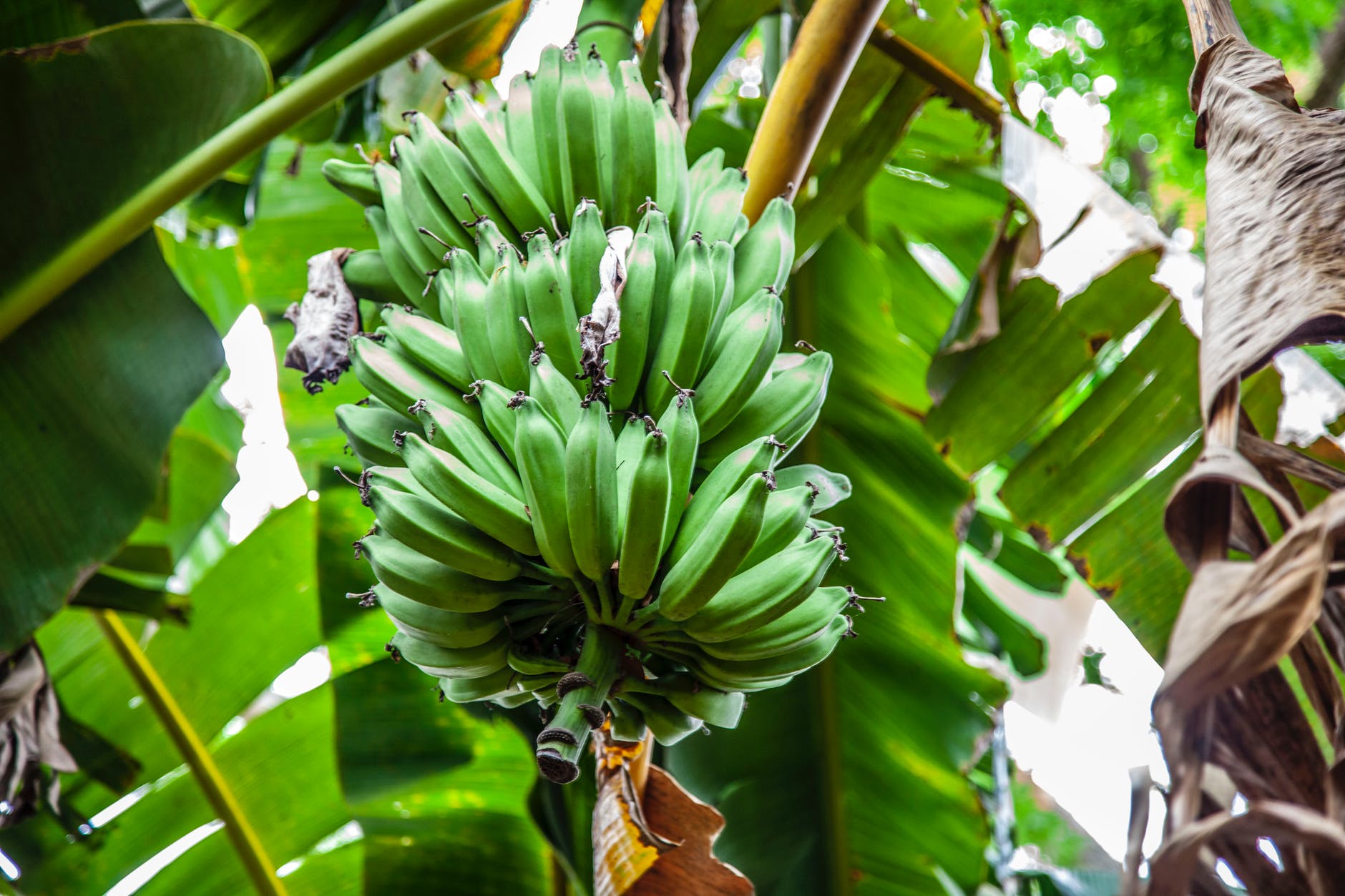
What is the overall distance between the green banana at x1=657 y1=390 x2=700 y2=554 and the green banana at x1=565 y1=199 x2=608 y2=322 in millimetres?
158

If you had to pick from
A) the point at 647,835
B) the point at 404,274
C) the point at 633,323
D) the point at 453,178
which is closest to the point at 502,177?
the point at 453,178

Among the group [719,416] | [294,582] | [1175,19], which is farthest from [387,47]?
[1175,19]

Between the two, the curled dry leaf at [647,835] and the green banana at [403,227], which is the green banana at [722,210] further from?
the curled dry leaf at [647,835]

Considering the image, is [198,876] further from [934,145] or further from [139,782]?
[934,145]

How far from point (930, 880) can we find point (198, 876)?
1526 mm

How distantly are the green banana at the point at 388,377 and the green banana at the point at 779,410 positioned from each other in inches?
11.3

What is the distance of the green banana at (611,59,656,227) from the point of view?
1161 mm

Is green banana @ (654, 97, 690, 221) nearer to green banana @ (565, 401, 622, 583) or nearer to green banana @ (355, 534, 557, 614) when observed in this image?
green banana @ (565, 401, 622, 583)

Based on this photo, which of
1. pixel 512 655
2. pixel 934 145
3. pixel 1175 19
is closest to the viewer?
pixel 512 655

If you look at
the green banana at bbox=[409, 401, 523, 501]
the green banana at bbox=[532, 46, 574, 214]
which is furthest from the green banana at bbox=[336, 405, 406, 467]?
the green banana at bbox=[532, 46, 574, 214]

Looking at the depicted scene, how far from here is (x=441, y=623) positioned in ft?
3.23

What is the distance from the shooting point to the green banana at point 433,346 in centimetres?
111

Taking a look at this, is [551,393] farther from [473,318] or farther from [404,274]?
[404,274]

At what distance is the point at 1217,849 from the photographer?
69 cm
